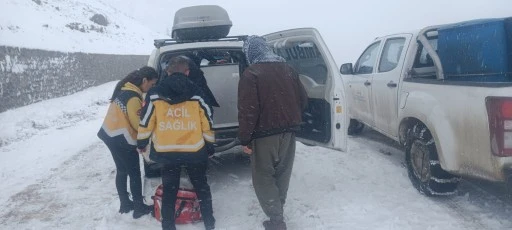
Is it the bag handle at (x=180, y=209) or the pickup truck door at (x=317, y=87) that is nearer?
the bag handle at (x=180, y=209)

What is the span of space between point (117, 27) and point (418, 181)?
141ft

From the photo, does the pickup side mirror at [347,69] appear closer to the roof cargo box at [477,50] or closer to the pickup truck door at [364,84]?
the pickup truck door at [364,84]

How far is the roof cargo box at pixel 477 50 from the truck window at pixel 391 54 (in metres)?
0.90

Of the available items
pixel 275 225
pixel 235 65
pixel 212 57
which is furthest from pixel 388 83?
pixel 275 225

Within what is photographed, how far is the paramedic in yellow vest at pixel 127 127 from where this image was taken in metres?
4.58

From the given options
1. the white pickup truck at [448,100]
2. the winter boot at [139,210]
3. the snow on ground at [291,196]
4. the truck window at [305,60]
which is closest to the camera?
the white pickup truck at [448,100]

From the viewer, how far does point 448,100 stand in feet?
14.5

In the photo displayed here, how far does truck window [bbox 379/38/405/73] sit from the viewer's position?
6.31 metres

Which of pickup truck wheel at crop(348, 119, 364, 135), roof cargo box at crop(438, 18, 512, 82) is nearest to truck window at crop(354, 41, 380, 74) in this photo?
pickup truck wheel at crop(348, 119, 364, 135)

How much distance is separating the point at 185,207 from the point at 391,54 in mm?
3955

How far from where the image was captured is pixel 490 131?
3752 millimetres

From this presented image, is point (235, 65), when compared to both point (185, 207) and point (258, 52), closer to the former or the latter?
point (258, 52)

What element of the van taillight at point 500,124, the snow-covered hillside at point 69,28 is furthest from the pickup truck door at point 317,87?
the snow-covered hillside at point 69,28

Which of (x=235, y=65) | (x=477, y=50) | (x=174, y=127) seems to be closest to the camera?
(x=174, y=127)
